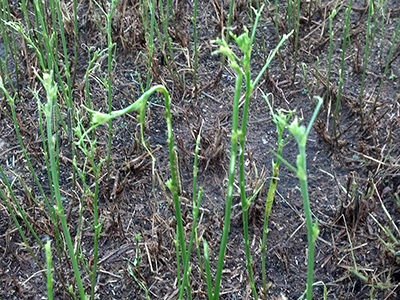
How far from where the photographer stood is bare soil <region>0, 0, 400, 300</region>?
1.57m

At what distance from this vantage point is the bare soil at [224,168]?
5.16 feet

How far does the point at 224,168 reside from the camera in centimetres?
180

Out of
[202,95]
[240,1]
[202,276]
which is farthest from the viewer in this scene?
[240,1]

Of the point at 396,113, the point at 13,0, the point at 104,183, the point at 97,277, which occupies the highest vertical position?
the point at 13,0

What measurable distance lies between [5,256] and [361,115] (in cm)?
121

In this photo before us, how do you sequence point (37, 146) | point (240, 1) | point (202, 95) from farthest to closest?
point (240, 1), point (202, 95), point (37, 146)

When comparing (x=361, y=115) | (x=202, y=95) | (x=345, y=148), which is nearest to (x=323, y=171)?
(x=345, y=148)

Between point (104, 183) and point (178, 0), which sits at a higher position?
point (178, 0)

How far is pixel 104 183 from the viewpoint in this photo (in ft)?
5.74

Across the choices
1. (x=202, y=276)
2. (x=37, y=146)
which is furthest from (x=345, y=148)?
(x=37, y=146)

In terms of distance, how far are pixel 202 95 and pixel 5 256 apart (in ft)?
2.86

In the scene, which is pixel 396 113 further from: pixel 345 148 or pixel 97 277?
pixel 97 277

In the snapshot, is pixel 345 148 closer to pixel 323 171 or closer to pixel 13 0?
pixel 323 171

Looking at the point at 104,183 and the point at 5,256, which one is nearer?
the point at 5,256
